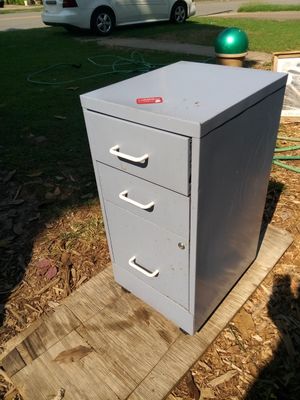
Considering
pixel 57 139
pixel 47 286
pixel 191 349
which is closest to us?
pixel 191 349

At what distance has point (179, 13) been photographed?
10.3 meters

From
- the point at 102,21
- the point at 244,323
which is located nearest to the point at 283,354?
the point at 244,323

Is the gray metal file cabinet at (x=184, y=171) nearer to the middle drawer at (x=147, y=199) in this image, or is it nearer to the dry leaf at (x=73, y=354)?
the middle drawer at (x=147, y=199)

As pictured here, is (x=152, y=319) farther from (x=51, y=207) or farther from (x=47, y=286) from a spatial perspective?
Result: (x=51, y=207)

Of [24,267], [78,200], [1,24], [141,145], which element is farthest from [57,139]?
[1,24]

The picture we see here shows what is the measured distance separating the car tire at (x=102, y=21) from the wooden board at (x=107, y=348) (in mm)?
8810

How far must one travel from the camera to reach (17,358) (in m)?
1.64

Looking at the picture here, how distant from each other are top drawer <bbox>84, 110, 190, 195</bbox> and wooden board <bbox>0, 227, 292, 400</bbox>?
2.86 feet

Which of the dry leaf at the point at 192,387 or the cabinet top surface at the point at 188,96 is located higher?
the cabinet top surface at the point at 188,96

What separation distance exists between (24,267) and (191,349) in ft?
4.00

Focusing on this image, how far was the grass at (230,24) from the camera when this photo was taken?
7082 mm

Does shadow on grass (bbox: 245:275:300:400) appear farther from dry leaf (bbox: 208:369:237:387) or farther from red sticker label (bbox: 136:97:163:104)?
red sticker label (bbox: 136:97:163:104)

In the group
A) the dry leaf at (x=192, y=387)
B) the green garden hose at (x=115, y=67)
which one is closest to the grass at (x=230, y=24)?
the green garden hose at (x=115, y=67)

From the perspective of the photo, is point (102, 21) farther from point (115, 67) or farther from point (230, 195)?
point (230, 195)
